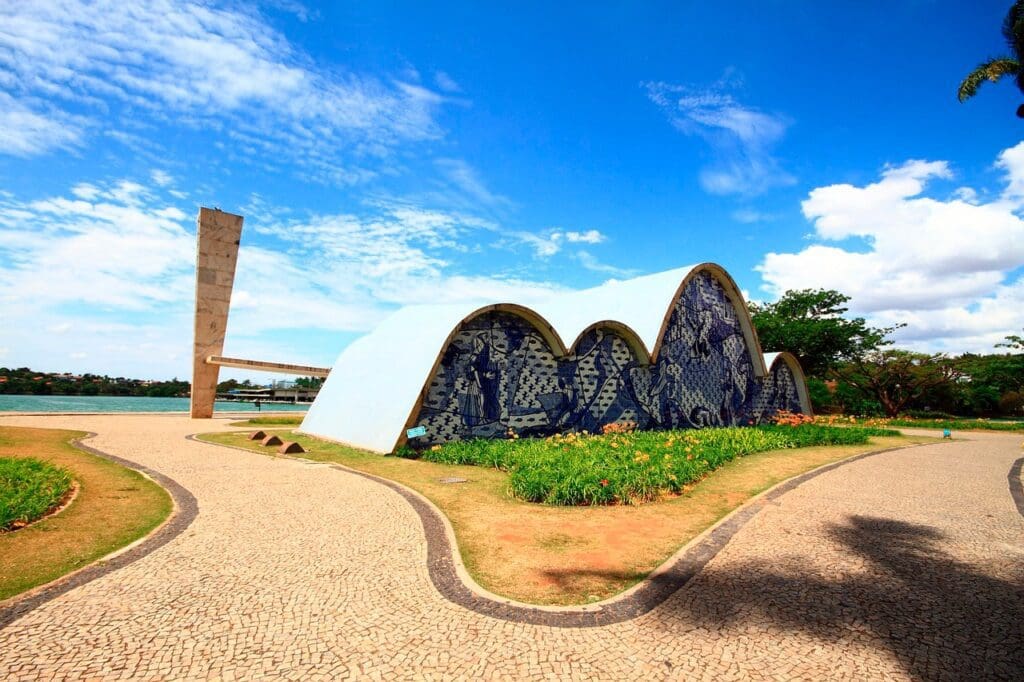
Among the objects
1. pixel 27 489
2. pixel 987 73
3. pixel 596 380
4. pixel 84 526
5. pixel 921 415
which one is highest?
pixel 987 73

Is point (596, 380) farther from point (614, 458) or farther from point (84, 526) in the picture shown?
point (84, 526)

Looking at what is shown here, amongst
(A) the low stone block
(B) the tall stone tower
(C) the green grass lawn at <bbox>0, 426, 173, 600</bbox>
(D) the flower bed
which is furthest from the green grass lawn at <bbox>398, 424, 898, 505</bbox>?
(B) the tall stone tower

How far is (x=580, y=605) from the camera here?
14.6 feet

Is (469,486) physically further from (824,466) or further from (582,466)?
(824,466)

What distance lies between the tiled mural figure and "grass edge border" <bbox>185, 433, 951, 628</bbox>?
688 cm

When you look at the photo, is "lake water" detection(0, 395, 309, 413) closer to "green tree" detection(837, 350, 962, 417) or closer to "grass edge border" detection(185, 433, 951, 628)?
"grass edge border" detection(185, 433, 951, 628)

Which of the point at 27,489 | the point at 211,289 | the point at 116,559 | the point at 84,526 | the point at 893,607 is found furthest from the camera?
the point at 211,289

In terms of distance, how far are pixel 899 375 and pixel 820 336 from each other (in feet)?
18.8

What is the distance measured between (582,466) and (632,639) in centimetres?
588

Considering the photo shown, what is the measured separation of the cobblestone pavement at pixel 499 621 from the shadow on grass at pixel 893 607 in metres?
0.02

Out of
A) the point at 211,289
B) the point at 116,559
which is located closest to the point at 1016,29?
the point at 116,559

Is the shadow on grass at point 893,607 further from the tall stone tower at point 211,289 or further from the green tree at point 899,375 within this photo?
the green tree at point 899,375

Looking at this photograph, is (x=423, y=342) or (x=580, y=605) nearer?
(x=580, y=605)

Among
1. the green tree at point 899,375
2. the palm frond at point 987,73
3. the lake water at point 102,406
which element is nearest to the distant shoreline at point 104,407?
the lake water at point 102,406
